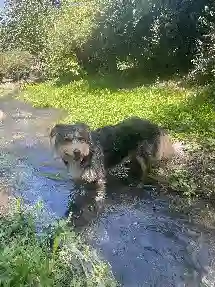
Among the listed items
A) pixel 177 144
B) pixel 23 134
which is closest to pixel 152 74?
pixel 23 134

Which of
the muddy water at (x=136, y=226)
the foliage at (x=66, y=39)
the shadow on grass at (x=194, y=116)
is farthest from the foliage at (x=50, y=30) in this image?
the muddy water at (x=136, y=226)

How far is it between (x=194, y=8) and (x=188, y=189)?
8.67m

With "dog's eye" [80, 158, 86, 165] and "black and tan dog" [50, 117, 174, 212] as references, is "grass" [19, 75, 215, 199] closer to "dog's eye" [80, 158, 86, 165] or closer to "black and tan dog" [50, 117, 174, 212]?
"black and tan dog" [50, 117, 174, 212]

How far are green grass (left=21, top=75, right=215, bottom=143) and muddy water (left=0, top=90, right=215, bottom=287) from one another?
2.97m

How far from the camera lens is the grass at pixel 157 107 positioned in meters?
8.09

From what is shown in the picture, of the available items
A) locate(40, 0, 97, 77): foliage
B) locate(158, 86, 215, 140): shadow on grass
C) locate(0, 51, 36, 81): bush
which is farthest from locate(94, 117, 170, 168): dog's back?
locate(0, 51, 36, 81): bush

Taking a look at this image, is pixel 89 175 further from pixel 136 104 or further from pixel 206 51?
pixel 206 51

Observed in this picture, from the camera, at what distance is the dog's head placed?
7.39 m

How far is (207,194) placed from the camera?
24.2ft

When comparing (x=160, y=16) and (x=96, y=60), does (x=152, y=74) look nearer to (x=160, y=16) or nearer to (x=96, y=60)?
(x=160, y=16)

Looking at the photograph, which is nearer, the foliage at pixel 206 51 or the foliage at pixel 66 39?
the foliage at pixel 206 51

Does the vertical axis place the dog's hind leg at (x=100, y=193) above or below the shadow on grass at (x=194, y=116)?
above

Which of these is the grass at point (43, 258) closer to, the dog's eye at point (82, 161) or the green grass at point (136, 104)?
the dog's eye at point (82, 161)

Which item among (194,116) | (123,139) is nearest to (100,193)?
(123,139)
